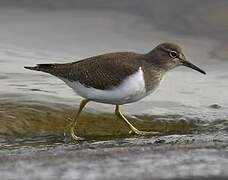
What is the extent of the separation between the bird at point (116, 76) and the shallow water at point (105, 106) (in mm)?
486

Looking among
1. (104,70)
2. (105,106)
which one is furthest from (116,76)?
(105,106)

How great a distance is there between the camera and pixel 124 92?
734 centimetres

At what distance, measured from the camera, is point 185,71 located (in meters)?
11.5

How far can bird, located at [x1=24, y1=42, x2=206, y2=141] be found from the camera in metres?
7.41

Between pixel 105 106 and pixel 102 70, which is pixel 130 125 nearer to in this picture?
pixel 102 70

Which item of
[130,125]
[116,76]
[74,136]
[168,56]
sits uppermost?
[168,56]

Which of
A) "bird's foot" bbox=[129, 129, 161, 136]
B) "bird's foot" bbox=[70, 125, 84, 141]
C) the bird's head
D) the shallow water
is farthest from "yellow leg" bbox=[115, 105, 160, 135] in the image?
the bird's head

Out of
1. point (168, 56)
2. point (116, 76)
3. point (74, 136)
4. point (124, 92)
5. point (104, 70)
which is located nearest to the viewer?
point (124, 92)

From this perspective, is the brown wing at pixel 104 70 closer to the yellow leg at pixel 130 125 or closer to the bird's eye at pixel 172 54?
the bird's eye at pixel 172 54

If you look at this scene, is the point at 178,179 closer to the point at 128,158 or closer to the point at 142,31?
the point at 128,158

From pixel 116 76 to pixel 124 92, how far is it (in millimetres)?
251

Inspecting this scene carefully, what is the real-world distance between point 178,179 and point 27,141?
3.40 m

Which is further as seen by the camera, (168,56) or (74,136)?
(168,56)

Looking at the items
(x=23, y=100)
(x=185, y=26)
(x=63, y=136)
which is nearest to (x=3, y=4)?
(x=185, y=26)
